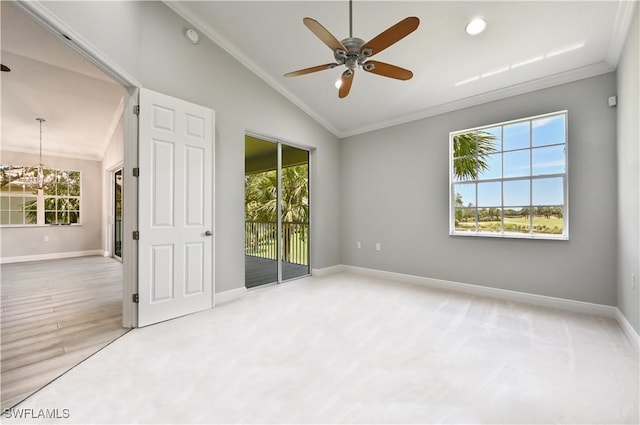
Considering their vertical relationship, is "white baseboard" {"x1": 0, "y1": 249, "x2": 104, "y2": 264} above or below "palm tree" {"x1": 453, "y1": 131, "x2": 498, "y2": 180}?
below

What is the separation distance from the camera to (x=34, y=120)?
215 inches

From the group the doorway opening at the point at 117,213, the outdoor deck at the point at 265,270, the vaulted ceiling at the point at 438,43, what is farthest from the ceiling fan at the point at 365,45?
the doorway opening at the point at 117,213

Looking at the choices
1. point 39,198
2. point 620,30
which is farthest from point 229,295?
point 39,198

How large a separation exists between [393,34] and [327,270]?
4034 mm

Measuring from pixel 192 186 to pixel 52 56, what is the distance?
2619 mm

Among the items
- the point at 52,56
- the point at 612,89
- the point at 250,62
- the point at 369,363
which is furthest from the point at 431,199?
the point at 52,56

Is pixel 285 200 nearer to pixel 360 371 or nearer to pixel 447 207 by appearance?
pixel 447 207

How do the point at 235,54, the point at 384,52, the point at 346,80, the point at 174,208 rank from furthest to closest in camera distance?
the point at 235,54, the point at 384,52, the point at 174,208, the point at 346,80

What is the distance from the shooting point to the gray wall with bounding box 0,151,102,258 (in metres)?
6.36

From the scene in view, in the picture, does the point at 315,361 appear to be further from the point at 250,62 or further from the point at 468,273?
the point at 250,62

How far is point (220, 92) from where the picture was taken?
3672 mm

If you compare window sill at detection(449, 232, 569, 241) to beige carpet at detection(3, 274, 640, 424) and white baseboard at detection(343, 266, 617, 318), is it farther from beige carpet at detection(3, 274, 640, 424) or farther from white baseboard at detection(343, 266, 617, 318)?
beige carpet at detection(3, 274, 640, 424)

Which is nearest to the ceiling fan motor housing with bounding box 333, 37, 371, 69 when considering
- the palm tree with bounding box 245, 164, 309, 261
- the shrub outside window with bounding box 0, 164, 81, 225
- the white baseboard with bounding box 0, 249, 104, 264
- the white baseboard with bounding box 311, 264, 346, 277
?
the palm tree with bounding box 245, 164, 309, 261

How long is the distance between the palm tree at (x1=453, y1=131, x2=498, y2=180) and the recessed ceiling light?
154cm
